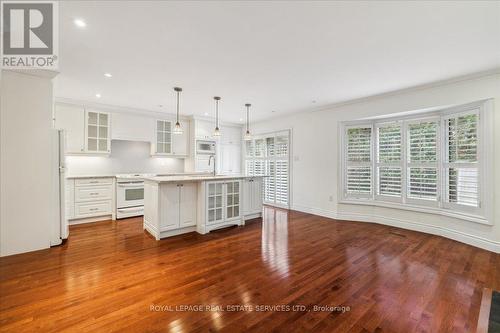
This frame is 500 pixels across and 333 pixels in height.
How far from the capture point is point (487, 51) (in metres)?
2.71

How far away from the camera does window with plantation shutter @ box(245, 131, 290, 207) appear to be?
6.30 meters

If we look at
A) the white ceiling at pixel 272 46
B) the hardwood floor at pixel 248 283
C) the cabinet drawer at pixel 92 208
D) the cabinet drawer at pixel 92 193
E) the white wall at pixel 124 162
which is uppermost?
the white ceiling at pixel 272 46

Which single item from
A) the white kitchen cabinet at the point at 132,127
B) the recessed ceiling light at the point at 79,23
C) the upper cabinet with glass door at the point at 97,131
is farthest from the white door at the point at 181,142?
the recessed ceiling light at the point at 79,23

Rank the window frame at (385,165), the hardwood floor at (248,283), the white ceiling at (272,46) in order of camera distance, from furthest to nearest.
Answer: the window frame at (385,165) → the white ceiling at (272,46) → the hardwood floor at (248,283)

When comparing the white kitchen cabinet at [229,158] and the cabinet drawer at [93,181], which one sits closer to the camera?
the cabinet drawer at [93,181]

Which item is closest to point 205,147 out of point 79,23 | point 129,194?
point 129,194

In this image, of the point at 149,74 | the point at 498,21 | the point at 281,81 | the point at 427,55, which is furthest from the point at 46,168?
the point at 498,21

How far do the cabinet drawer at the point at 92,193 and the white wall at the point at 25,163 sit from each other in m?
1.27

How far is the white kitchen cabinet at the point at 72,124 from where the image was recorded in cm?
467

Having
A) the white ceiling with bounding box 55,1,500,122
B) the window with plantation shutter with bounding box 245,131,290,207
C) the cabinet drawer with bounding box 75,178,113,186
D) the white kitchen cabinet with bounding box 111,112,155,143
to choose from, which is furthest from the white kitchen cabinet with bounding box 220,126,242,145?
the cabinet drawer with bounding box 75,178,113,186

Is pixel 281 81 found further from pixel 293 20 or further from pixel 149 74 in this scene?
pixel 149 74

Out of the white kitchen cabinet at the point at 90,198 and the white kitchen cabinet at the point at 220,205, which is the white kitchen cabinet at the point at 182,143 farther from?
the white kitchen cabinet at the point at 220,205

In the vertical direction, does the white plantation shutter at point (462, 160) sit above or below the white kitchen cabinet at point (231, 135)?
below

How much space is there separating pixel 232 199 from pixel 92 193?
296cm
